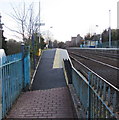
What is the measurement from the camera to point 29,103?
20.6 ft

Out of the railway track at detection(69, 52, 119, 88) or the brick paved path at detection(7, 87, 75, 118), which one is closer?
the brick paved path at detection(7, 87, 75, 118)

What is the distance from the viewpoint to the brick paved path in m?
5.17

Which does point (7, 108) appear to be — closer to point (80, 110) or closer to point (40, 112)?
point (40, 112)

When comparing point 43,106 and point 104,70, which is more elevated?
point 104,70

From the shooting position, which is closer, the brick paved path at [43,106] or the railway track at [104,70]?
the brick paved path at [43,106]

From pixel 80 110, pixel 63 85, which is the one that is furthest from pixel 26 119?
pixel 63 85

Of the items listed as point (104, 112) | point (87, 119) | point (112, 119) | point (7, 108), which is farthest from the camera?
point (7, 108)

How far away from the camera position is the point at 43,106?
233 inches

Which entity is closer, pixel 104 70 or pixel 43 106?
pixel 43 106

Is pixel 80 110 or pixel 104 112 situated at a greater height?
pixel 104 112

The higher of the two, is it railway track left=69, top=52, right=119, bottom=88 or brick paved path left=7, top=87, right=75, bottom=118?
railway track left=69, top=52, right=119, bottom=88

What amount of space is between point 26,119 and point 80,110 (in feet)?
4.55

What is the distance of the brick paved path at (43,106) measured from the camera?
5.17m

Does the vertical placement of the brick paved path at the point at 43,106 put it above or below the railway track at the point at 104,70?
below
